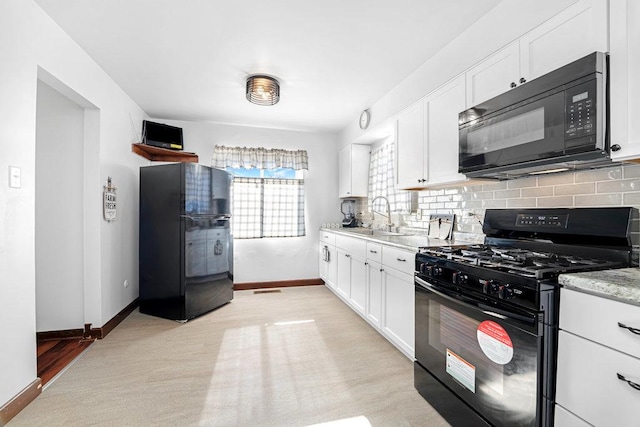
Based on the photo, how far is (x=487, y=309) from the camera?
1395 mm

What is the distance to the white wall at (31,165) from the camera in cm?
168

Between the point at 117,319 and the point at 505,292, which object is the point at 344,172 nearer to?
the point at 117,319

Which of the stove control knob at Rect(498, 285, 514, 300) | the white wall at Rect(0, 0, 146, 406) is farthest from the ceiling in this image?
the stove control knob at Rect(498, 285, 514, 300)

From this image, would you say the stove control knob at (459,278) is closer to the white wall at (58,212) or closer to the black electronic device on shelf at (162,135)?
the white wall at (58,212)

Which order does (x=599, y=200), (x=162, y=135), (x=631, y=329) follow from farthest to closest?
(x=162, y=135)
(x=599, y=200)
(x=631, y=329)

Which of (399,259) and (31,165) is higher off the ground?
(31,165)

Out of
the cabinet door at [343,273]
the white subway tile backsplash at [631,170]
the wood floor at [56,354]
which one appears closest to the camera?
the white subway tile backsplash at [631,170]

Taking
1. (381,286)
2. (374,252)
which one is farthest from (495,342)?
(374,252)

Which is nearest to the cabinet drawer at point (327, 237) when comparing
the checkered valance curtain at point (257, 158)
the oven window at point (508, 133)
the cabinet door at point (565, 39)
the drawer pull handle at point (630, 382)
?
the checkered valance curtain at point (257, 158)

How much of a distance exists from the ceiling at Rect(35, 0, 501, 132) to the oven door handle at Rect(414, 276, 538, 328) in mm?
1810

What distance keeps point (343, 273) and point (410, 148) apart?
176 centimetres

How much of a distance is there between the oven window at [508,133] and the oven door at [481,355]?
92 centimetres

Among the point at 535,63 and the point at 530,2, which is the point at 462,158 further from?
the point at 530,2

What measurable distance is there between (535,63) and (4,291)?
3.23 metres
